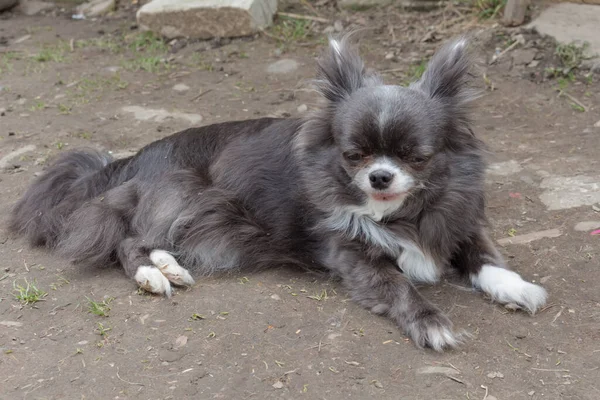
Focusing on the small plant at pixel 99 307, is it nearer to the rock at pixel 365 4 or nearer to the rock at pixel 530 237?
the rock at pixel 530 237

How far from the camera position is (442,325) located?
361 cm

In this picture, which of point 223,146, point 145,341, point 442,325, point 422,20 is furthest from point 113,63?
point 442,325

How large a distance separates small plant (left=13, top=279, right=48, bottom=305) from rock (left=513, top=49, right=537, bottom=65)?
4769 millimetres

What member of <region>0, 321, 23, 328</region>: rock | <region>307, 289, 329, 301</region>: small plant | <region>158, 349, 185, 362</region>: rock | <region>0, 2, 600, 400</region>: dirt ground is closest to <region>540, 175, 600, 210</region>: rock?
<region>0, 2, 600, 400</region>: dirt ground

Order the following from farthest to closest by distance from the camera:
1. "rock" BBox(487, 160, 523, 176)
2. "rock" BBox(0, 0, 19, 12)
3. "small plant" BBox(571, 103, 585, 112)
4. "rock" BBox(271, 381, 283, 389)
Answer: "rock" BBox(0, 0, 19, 12)
"small plant" BBox(571, 103, 585, 112)
"rock" BBox(487, 160, 523, 176)
"rock" BBox(271, 381, 283, 389)

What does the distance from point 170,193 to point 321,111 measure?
1.07m

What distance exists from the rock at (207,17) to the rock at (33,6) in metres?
2.23

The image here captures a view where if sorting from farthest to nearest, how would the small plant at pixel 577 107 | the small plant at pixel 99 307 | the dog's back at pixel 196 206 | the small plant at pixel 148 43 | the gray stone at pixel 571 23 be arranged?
the small plant at pixel 148 43 → the gray stone at pixel 571 23 → the small plant at pixel 577 107 → the dog's back at pixel 196 206 → the small plant at pixel 99 307

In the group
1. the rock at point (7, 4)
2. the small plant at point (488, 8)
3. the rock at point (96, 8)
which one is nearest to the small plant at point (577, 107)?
the small plant at point (488, 8)

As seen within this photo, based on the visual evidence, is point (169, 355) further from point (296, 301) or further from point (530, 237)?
point (530, 237)

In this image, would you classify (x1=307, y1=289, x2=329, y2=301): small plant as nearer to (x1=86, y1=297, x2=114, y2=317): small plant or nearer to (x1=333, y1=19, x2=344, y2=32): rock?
(x1=86, y1=297, x2=114, y2=317): small plant

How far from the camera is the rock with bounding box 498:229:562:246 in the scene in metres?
4.56

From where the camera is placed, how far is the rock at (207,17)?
816cm

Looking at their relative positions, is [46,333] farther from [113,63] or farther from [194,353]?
[113,63]
